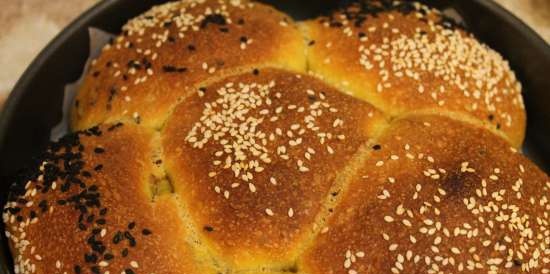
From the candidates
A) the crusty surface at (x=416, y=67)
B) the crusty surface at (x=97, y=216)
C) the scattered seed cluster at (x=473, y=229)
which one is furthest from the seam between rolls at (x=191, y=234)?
the crusty surface at (x=416, y=67)

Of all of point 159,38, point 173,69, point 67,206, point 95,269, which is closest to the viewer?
point 95,269

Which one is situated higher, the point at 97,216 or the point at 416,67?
the point at 416,67

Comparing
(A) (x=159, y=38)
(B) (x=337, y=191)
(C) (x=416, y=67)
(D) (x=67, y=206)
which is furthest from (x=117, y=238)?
(C) (x=416, y=67)

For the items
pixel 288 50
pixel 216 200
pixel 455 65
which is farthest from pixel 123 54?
pixel 455 65

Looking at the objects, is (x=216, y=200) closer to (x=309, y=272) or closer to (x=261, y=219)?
(x=261, y=219)

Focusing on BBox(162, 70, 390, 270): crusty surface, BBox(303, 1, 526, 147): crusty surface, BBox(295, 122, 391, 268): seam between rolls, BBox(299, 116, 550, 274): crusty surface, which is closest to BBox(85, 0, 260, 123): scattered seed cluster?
BBox(162, 70, 390, 270): crusty surface

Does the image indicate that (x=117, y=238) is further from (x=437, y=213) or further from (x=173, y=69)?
(x=437, y=213)

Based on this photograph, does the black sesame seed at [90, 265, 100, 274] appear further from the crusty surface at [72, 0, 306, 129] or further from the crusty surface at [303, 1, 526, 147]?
the crusty surface at [303, 1, 526, 147]

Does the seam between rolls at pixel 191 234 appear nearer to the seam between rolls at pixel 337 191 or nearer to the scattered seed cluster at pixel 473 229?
the seam between rolls at pixel 337 191
